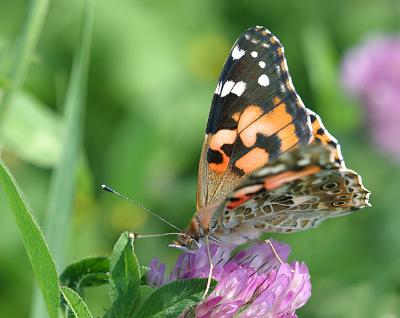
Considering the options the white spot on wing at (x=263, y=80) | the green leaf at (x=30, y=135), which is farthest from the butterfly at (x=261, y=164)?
the green leaf at (x=30, y=135)

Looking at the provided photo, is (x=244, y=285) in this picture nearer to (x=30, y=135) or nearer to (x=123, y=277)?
(x=123, y=277)

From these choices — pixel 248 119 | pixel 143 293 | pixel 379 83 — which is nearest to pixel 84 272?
pixel 143 293

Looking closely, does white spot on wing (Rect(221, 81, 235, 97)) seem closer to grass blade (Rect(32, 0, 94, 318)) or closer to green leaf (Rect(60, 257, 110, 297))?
grass blade (Rect(32, 0, 94, 318))

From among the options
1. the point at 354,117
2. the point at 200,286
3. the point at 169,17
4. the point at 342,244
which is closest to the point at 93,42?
the point at 169,17

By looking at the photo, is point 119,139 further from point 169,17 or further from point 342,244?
point 169,17

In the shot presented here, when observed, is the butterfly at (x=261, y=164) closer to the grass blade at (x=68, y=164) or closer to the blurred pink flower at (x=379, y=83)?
the grass blade at (x=68, y=164)
